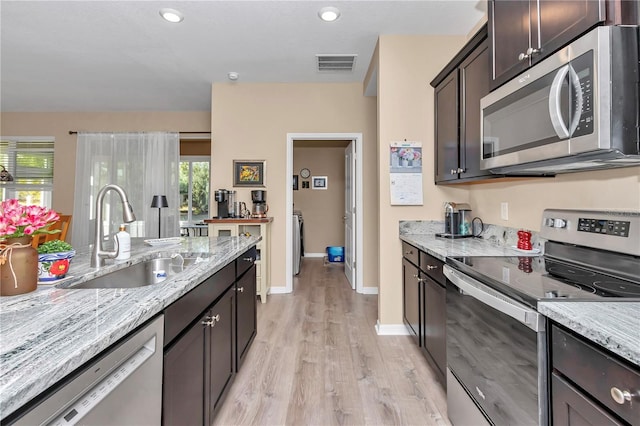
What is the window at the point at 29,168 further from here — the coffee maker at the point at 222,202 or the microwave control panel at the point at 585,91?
the microwave control panel at the point at 585,91

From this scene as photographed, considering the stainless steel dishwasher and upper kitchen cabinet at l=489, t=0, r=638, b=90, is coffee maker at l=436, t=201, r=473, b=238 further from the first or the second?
the stainless steel dishwasher

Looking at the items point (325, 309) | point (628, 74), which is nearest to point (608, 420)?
point (628, 74)

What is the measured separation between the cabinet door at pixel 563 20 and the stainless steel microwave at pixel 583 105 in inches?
1.7

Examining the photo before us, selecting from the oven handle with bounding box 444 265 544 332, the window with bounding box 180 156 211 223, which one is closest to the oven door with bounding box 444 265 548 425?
the oven handle with bounding box 444 265 544 332

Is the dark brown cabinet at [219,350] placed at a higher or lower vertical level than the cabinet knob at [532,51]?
lower

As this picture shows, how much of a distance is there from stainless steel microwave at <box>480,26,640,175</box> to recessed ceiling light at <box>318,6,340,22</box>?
64.2 inches

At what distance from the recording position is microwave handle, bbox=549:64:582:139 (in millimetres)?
1128

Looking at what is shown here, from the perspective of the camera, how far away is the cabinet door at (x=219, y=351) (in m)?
1.38

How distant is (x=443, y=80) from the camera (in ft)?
8.17

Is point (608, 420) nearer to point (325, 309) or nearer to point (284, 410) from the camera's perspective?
point (284, 410)

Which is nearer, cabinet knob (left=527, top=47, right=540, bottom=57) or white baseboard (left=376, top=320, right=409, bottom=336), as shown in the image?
cabinet knob (left=527, top=47, right=540, bottom=57)

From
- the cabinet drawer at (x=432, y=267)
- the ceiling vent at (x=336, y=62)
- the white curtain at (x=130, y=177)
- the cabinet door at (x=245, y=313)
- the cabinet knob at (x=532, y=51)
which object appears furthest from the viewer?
the white curtain at (x=130, y=177)

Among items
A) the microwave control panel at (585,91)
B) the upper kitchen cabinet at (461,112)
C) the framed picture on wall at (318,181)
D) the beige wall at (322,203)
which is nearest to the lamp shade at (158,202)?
the beige wall at (322,203)

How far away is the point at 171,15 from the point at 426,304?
2998mm
